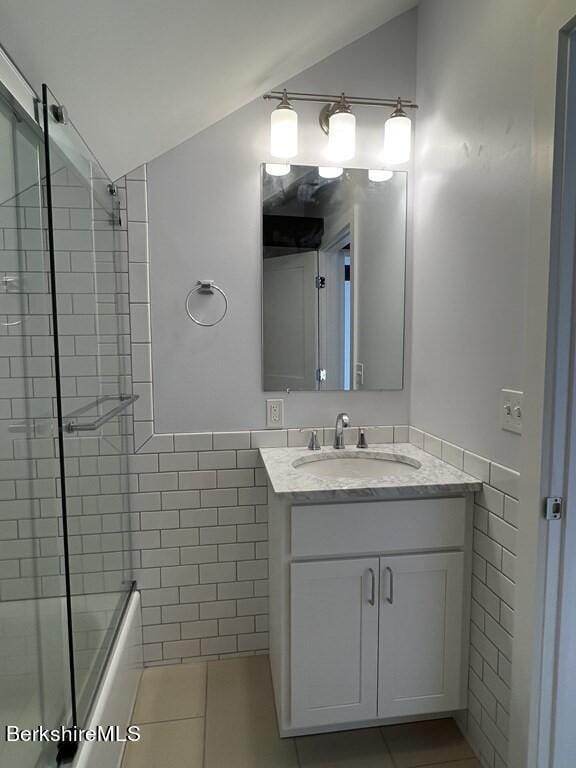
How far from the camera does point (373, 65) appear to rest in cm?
199

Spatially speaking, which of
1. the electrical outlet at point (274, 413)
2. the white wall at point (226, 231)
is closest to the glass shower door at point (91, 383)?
the white wall at point (226, 231)

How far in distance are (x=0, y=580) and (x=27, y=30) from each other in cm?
134

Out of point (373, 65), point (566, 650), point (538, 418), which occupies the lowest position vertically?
point (566, 650)

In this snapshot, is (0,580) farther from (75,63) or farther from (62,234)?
(75,63)

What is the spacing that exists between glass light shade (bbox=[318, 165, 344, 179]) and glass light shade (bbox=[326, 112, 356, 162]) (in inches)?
3.1

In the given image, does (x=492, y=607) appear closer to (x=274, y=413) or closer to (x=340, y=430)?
(x=340, y=430)

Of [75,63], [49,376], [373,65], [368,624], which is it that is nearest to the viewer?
[75,63]

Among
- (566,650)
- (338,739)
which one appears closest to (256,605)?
(338,739)

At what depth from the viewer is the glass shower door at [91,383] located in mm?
1309

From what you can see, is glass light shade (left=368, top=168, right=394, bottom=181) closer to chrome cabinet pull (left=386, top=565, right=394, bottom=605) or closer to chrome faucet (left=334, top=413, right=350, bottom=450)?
chrome faucet (left=334, top=413, right=350, bottom=450)

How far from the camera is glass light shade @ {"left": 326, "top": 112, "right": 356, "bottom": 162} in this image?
1875 mm

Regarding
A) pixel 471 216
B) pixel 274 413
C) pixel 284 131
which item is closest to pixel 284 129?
pixel 284 131

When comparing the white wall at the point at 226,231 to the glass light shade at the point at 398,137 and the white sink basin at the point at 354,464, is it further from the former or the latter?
the white sink basin at the point at 354,464

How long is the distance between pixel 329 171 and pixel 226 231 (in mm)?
505
